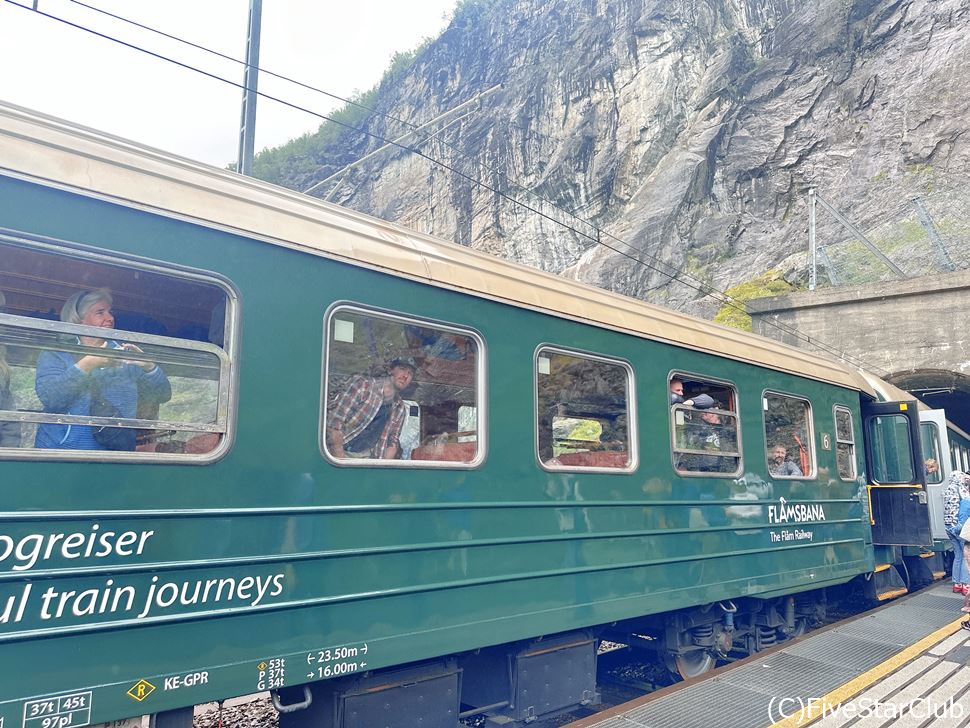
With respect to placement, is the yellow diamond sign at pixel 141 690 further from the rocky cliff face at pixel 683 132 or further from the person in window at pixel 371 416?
the rocky cliff face at pixel 683 132

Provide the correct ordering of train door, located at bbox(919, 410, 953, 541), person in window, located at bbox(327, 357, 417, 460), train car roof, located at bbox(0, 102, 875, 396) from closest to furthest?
train car roof, located at bbox(0, 102, 875, 396), person in window, located at bbox(327, 357, 417, 460), train door, located at bbox(919, 410, 953, 541)

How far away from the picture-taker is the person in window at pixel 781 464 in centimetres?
654

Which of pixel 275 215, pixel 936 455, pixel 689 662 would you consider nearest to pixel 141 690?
pixel 275 215

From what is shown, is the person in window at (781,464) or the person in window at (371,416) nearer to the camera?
the person in window at (371,416)

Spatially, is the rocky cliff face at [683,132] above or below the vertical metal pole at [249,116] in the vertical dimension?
above

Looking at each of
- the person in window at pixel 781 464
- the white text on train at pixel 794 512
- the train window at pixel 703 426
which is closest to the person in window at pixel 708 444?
the train window at pixel 703 426

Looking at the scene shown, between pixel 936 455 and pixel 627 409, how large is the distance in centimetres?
869

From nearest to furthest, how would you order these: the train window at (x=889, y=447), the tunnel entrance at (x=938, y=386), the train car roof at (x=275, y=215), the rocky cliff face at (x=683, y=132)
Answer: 1. the train car roof at (x=275, y=215)
2. the train window at (x=889, y=447)
3. the tunnel entrance at (x=938, y=386)
4. the rocky cliff face at (x=683, y=132)

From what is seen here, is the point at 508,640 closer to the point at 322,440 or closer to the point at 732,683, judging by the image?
the point at 322,440

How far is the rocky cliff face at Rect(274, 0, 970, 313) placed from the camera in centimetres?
2762

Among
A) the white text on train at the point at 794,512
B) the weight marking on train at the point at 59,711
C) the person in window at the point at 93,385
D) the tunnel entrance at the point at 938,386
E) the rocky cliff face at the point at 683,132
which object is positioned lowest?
the weight marking on train at the point at 59,711

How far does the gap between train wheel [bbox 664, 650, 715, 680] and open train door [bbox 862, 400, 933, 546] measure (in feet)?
11.0

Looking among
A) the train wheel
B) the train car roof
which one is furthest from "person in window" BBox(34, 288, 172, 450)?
the train wheel

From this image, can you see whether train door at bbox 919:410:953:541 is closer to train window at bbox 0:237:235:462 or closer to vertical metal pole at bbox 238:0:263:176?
vertical metal pole at bbox 238:0:263:176
